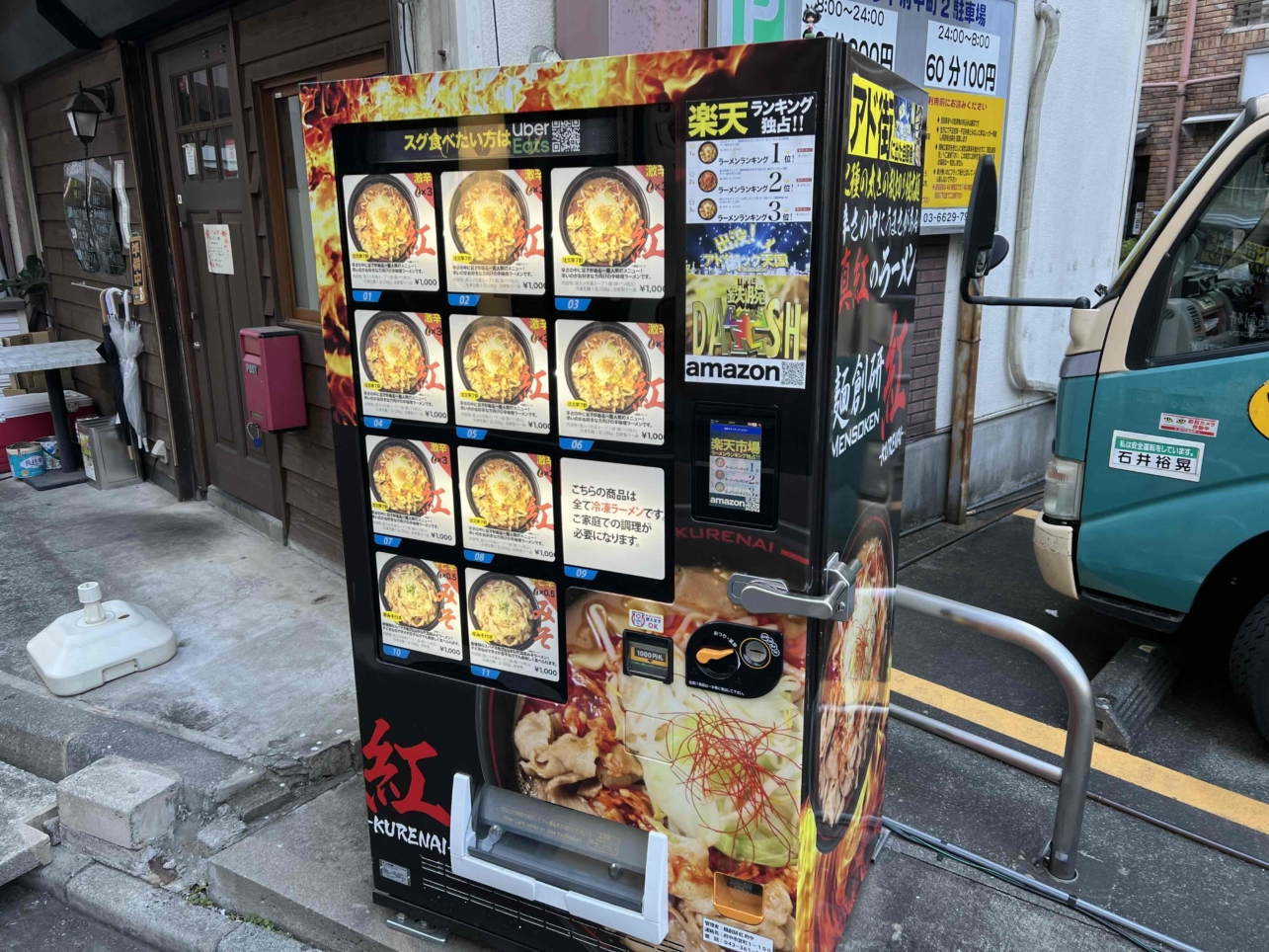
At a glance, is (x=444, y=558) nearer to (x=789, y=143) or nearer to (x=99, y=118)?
(x=789, y=143)

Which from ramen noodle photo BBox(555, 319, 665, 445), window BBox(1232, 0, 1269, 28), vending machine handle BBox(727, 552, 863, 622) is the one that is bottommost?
vending machine handle BBox(727, 552, 863, 622)

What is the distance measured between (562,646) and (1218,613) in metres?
3.65

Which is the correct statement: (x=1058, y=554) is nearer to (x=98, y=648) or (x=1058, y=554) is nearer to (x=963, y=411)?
(x=963, y=411)

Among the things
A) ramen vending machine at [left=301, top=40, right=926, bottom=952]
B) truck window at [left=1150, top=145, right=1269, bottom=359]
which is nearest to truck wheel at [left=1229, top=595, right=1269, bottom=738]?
truck window at [left=1150, top=145, right=1269, bottom=359]

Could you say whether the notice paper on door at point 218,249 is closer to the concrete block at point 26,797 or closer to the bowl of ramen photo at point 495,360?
the concrete block at point 26,797

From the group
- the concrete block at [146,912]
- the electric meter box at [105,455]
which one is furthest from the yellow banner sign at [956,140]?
the electric meter box at [105,455]

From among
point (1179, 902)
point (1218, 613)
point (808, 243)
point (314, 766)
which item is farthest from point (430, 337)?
point (1218, 613)

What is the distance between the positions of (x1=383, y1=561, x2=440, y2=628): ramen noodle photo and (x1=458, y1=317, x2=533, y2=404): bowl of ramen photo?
0.53 m

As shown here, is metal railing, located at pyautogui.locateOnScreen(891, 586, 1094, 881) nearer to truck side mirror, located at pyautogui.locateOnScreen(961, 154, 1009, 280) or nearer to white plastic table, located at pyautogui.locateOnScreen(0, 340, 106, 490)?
truck side mirror, located at pyautogui.locateOnScreen(961, 154, 1009, 280)

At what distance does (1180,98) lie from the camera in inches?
613

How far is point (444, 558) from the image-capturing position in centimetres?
231

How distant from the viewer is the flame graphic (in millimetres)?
1781

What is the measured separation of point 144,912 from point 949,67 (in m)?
5.74

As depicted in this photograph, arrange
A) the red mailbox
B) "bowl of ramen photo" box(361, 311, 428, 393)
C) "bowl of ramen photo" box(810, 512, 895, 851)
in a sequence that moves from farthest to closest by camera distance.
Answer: the red mailbox, "bowl of ramen photo" box(361, 311, 428, 393), "bowl of ramen photo" box(810, 512, 895, 851)
